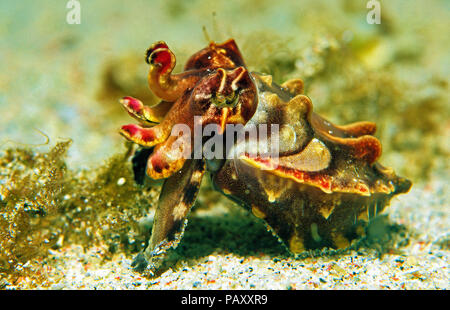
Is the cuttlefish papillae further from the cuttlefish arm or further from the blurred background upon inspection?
the blurred background

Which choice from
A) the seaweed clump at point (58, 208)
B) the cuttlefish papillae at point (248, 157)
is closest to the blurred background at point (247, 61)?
the seaweed clump at point (58, 208)

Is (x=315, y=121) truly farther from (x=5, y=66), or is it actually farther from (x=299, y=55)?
(x=5, y=66)

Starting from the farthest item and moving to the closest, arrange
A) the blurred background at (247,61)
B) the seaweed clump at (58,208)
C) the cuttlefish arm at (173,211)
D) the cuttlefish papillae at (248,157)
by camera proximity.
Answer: the blurred background at (247,61)
the seaweed clump at (58,208)
the cuttlefish arm at (173,211)
the cuttlefish papillae at (248,157)

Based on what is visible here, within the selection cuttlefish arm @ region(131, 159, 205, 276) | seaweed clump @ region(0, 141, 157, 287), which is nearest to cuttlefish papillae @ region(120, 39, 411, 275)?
cuttlefish arm @ region(131, 159, 205, 276)

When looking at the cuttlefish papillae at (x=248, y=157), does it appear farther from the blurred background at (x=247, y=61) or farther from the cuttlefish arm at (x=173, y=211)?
the blurred background at (x=247, y=61)

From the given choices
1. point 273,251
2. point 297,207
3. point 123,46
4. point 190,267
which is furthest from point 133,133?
point 123,46
